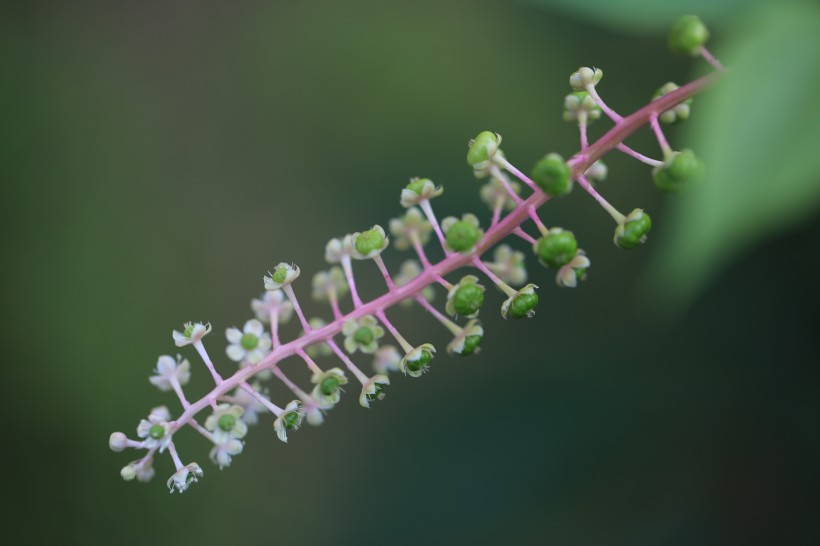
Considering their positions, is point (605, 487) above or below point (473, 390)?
below

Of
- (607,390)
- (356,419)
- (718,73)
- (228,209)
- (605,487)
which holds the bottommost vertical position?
(605,487)

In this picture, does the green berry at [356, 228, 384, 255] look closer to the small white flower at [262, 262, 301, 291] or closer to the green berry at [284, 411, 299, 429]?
the small white flower at [262, 262, 301, 291]

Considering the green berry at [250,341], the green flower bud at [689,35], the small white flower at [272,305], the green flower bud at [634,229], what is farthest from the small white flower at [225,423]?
the green flower bud at [689,35]

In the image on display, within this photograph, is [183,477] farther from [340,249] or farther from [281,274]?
[340,249]

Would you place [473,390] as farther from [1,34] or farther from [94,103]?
[1,34]

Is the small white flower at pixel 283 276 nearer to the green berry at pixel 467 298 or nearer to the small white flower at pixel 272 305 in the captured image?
the small white flower at pixel 272 305

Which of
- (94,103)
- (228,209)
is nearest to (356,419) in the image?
(228,209)

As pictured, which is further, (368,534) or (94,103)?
(94,103)
